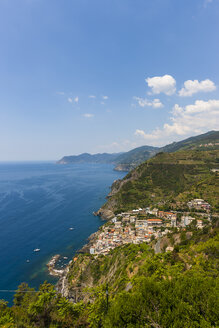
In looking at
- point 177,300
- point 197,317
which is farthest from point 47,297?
point 197,317

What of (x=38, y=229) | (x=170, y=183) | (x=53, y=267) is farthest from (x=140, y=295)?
(x=170, y=183)

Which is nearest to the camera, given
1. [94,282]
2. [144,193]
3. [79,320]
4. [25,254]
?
[79,320]

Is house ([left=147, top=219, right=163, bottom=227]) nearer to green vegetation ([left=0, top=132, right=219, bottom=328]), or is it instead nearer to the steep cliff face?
the steep cliff face

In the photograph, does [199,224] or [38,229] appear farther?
[38,229]

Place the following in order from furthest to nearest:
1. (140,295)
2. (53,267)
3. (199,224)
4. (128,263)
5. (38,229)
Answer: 1. (38,229)
2. (199,224)
3. (53,267)
4. (128,263)
5. (140,295)

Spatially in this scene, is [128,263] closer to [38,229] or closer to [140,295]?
[140,295]

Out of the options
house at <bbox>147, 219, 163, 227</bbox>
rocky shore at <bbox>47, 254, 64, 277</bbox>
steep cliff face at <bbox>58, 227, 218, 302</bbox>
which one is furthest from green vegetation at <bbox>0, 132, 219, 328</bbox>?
house at <bbox>147, 219, 163, 227</bbox>

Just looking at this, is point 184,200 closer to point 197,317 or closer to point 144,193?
point 144,193
